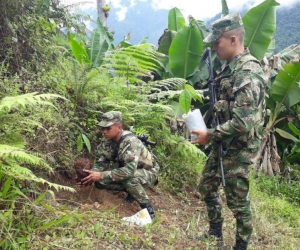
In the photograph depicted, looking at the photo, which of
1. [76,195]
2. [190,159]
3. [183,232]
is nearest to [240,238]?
[183,232]

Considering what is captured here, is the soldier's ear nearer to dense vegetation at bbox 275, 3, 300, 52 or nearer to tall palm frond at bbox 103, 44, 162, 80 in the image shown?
tall palm frond at bbox 103, 44, 162, 80

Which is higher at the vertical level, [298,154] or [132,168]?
[132,168]

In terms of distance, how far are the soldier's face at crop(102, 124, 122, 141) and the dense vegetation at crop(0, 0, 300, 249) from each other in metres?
0.47

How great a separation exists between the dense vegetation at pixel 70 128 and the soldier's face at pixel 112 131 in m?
0.47

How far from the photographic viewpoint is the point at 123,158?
3818 millimetres

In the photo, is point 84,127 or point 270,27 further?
point 270,27

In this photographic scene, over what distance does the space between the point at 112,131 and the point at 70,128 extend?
0.89 meters

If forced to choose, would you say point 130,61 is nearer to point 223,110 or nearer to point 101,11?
point 223,110

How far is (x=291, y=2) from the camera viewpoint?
55.9m

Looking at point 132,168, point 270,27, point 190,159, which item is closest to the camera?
point 132,168

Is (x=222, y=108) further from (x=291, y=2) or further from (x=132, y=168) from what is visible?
(x=291, y=2)

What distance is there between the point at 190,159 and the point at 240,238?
88.8 inches

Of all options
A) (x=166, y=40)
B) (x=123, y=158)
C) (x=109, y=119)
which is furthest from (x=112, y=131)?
(x=166, y=40)

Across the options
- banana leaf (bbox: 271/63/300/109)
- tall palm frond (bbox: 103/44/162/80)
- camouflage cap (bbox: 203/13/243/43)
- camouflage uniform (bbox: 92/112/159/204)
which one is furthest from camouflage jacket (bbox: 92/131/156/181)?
banana leaf (bbox: 271/63/300/109)
